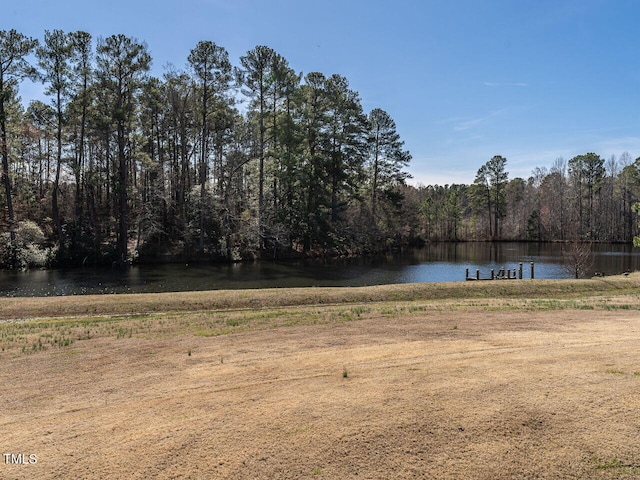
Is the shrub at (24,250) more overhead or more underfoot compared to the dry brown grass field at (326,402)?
more overhead

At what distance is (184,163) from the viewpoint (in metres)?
41.2

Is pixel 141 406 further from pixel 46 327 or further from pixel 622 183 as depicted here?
pixel 622 183

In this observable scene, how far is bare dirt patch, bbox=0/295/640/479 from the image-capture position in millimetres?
3891

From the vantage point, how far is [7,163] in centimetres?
3112

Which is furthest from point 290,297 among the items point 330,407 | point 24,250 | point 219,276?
point 24,250

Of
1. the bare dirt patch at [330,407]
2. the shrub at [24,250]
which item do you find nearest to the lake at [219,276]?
the shrub at [24,250]

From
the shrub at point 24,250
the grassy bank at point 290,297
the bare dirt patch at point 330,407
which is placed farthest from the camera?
the shrub at point 24,250

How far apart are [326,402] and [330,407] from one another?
16 centimetres

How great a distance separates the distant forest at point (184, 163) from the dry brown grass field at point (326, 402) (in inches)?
935

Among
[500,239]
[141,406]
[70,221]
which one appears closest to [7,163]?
[70,221]

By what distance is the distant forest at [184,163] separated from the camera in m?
32.8

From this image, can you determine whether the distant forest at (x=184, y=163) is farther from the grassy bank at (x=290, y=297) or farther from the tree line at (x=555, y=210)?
the tree line at (x=555, y=210)

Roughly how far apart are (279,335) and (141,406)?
4.51 metres

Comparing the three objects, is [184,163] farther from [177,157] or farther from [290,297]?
[290,297]
